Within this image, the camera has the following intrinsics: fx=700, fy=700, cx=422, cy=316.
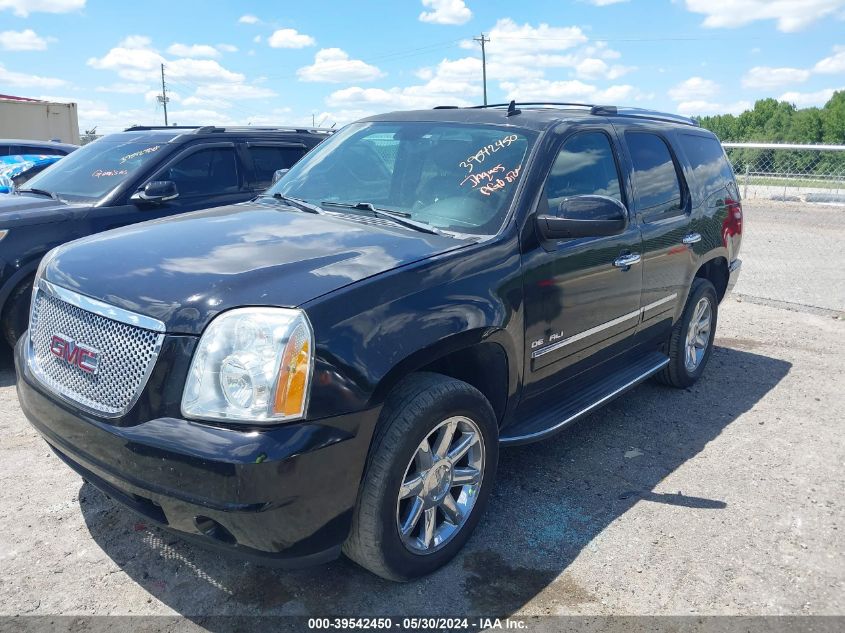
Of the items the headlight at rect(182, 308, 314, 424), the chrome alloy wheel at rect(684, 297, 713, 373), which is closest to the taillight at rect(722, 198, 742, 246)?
the chrome alloy wheel at rect(684, 297, 713, 373)

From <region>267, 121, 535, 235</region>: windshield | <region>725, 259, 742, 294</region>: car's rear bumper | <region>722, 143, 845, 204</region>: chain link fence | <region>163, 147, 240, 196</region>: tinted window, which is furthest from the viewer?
<region>722, 143, 845, 204</region>: chain link fence

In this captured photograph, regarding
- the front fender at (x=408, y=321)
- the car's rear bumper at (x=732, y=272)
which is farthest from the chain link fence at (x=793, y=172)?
the front fender at (x=408, y=321)

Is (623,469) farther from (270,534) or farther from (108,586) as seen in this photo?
(108,586)

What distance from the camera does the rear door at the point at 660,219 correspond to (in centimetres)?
435

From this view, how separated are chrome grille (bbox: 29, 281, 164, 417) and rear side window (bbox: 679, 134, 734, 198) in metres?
4.04

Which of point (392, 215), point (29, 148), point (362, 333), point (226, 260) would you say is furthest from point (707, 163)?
point (29, 148)

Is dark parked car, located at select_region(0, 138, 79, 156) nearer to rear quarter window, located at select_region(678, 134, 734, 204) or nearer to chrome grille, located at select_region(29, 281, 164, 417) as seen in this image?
Result: chrome grille, located at select_region(29, 281, 164, 417)

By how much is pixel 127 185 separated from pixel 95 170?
58 cm

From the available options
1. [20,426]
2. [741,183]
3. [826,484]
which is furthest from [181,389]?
[741,183]

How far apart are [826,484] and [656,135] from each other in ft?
7.92

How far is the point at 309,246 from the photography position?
3023 millimetres

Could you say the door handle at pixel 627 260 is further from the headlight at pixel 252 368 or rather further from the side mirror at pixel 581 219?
the headlight at pixel 252 368

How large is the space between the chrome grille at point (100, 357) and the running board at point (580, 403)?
5.52 feet

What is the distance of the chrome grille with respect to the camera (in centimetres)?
251
